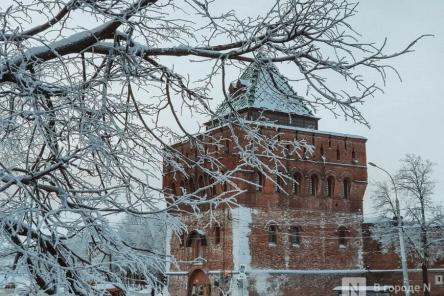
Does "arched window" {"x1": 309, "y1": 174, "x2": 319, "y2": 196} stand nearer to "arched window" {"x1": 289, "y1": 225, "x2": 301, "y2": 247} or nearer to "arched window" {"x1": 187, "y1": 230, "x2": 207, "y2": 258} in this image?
"arched window" {"x1": 289, "y1": 225, "x2": 301, "y2": 247}

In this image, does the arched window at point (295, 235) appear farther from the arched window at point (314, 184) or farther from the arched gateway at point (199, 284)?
the arched gateway at point (199, 284)

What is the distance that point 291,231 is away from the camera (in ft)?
91.8

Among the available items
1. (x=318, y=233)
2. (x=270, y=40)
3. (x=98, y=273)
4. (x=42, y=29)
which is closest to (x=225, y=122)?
(x=270, y=40)

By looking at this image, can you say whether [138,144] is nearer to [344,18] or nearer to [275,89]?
[275,89]

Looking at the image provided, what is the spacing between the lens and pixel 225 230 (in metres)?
26.9

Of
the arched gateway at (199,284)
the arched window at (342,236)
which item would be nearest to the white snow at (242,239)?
the arched gateway at (199,284)

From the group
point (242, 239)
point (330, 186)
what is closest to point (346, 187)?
point (330, 186)

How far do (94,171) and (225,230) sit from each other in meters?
22.6

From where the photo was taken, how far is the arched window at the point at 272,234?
89.6 feet

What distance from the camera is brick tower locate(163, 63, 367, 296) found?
26.3 metres

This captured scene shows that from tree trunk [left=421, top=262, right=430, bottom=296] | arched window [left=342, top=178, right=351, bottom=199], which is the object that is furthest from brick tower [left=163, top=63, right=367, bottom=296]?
tree trunk [left=421, top=262, right=430, bottom=296]

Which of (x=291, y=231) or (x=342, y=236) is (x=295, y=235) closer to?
(x=291, y=231)

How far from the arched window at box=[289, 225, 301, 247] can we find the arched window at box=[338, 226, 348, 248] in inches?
92.8

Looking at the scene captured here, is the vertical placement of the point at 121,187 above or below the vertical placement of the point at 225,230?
below
